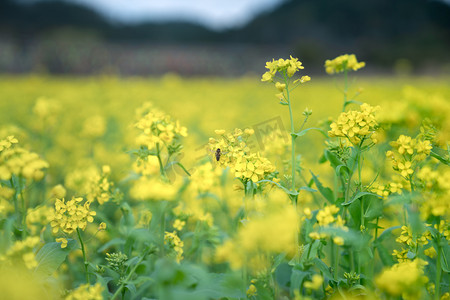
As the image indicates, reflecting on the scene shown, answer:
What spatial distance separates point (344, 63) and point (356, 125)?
0.52 meters

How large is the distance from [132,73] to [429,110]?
52.5 ft

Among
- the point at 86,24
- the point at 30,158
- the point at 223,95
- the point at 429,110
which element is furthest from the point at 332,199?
the point at 86,24

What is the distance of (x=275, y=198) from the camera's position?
141 cm

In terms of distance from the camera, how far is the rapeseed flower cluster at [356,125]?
141 cm

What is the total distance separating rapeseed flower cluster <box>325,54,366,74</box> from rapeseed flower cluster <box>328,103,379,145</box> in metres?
0.41

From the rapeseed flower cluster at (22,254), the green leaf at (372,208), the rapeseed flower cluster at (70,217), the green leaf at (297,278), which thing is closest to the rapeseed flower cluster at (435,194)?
the green leaf at (372,208)

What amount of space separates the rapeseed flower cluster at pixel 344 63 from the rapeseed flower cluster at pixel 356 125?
1.34 ft

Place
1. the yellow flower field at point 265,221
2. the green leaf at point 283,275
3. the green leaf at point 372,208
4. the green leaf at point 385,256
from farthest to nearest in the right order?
1. the green leaf at point 283,275
2. the green leaf at point 385,256
3. the green leaf at point 372,208
4. the yellow flower field at point 265,221

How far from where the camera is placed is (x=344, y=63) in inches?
70.9

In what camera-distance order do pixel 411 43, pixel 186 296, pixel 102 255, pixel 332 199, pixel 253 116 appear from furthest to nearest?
pixel 411 43 → pixel 253 116 → pixel 102 255 → pixel 332 199 → pixel 186 296

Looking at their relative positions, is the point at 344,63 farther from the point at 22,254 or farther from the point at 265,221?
the point at 22,254

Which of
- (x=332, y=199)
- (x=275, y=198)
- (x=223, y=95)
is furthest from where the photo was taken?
(x=223, y=95)

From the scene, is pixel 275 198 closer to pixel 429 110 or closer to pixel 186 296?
pixel 186 296

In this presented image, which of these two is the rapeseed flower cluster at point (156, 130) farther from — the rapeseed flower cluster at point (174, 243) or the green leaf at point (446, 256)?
the green leaf at point (446, 256)
